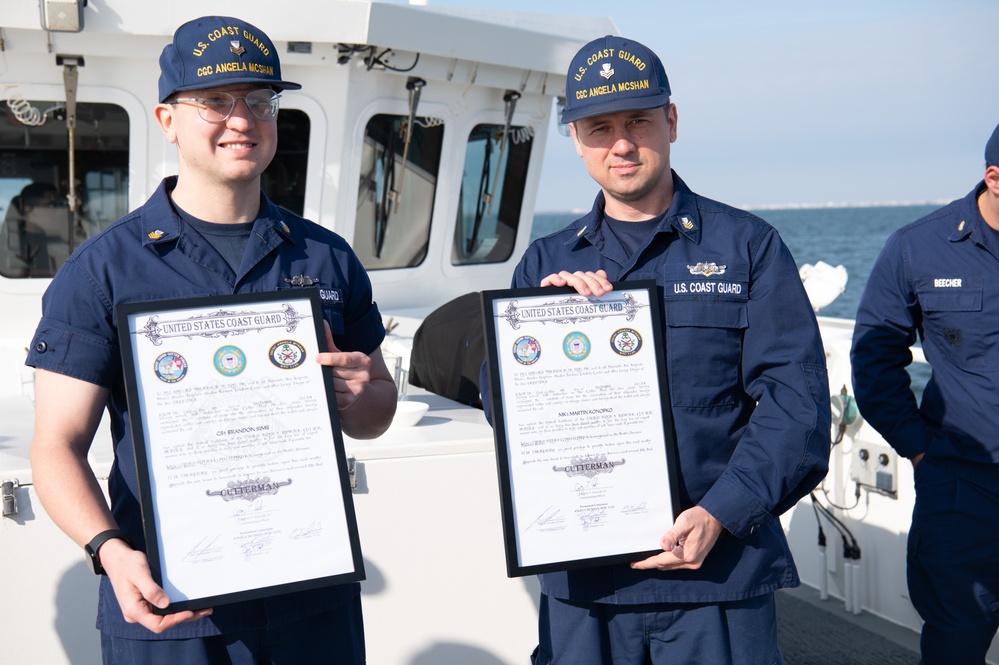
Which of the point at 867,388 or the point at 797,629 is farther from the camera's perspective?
the point at 797,629

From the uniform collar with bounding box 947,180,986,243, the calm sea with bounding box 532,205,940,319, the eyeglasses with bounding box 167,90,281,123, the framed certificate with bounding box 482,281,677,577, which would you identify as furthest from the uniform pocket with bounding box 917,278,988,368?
the calm sea with bounding box 532,205,940,319

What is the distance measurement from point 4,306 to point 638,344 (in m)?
3.69

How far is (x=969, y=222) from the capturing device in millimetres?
3490

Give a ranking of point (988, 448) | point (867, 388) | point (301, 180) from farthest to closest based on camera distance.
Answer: point (301, 180)
point (867, 388)
point (988, 448)

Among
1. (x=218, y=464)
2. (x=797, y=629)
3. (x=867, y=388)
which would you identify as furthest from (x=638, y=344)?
(x=797, y=629)

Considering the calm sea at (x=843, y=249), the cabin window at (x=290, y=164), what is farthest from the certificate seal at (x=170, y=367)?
the calm sea at (x=843, y=249)

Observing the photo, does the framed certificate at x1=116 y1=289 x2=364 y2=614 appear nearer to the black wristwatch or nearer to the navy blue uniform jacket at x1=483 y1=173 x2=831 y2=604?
the black wristwatch

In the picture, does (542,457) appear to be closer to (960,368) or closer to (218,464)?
(218,464)

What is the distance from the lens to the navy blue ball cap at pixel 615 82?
2.31m

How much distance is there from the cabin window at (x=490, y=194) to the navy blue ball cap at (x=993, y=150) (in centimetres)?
334

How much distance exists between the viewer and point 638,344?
2.36 meters

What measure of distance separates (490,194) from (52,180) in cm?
248
